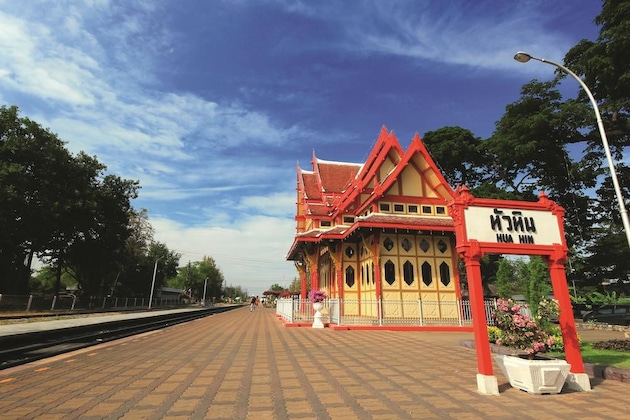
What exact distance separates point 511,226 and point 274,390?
4902mm

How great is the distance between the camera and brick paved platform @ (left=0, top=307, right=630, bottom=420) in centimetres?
413

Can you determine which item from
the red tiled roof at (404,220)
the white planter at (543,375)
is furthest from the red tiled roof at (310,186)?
the white planter at (543,375)

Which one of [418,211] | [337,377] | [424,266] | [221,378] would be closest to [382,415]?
[337,377]

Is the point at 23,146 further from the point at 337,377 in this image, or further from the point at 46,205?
the point at 337,377

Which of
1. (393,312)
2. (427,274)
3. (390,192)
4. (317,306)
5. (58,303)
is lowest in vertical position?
(393,312)

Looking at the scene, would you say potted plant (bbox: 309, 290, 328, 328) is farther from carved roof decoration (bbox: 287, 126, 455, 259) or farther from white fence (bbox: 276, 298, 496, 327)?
carved roof decoration (bbox: 287, 126, 455, 259)

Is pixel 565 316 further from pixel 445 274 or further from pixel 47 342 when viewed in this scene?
pixel 47 342

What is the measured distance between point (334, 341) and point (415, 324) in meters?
5.80

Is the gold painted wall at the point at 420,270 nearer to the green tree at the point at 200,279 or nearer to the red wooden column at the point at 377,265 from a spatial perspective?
the red wooden column at the point at 377,265

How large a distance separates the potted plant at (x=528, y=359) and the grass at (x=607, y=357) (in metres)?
2.53

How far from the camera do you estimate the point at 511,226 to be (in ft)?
19.5

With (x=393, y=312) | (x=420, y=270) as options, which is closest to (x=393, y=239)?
(x=420, y=270)

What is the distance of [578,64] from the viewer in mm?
19344

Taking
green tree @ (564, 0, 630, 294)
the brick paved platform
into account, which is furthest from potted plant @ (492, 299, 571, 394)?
green tree @ (564, 0, 630, 294)
